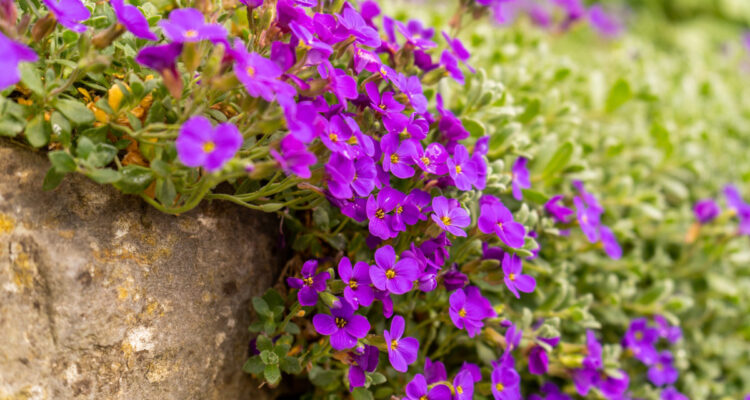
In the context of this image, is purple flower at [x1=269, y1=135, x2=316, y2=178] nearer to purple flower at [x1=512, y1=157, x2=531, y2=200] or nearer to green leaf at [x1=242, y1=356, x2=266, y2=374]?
green leaf at [x1=242, y1=356, x2=266, y2=374]

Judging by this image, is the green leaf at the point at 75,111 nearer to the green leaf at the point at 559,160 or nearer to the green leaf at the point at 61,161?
the green leaf at the point at 61,161

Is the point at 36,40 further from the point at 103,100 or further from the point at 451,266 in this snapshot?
the point at 451,266

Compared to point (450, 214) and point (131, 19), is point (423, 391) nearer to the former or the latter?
point (450, 214)

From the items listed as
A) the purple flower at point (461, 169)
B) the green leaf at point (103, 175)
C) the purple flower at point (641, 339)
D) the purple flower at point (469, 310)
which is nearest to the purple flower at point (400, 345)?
the purple flower at point (469, 310)

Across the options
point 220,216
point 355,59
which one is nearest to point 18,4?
point 220,216

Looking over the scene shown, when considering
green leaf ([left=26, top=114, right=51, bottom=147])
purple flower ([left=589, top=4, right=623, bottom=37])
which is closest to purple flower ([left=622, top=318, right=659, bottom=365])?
green leaf ([left=26, top=114, right=51, bottom=147])

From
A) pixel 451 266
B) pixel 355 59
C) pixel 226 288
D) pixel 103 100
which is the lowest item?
pixel 226 288
